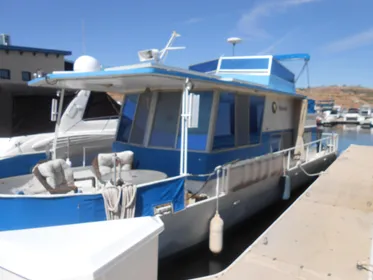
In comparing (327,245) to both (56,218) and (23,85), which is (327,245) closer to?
(56,218)

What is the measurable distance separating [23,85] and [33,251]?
1077 centimetres

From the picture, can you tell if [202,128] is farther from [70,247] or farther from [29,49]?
[29,49]

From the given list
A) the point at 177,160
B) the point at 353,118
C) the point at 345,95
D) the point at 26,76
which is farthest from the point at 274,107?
the point at 345,95

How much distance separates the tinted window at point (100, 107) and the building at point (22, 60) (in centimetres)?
726

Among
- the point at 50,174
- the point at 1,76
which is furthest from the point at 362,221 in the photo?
the point at 1,76

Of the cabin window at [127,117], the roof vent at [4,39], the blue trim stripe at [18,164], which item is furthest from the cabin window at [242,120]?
the roof vent at [4,39]

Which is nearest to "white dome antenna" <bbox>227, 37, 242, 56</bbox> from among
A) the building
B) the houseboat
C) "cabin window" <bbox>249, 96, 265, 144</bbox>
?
"cabin window" <bbox>249, 96, 265, 144</bbox>

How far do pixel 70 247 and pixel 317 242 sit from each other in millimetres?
3945

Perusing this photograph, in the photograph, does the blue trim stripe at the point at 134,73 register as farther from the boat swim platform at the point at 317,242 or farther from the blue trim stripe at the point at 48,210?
the boat swim platform at the point at 317,242

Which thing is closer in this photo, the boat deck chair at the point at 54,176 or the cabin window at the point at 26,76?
the boat deck chair at the point at 54,176

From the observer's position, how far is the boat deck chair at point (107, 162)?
622 cm

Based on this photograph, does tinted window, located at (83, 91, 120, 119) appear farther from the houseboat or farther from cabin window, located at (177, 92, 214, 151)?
the houseboat

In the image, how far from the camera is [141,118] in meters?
7.50

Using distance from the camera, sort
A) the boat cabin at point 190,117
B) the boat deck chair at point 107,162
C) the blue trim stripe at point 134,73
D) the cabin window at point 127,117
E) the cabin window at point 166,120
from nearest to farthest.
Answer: the blue trim stripe at point 134,73, the boat cabin at point 190,117, the boat deck chair at point 107,162, the cabin window at point 166,120, the cabin window at point 127,117
